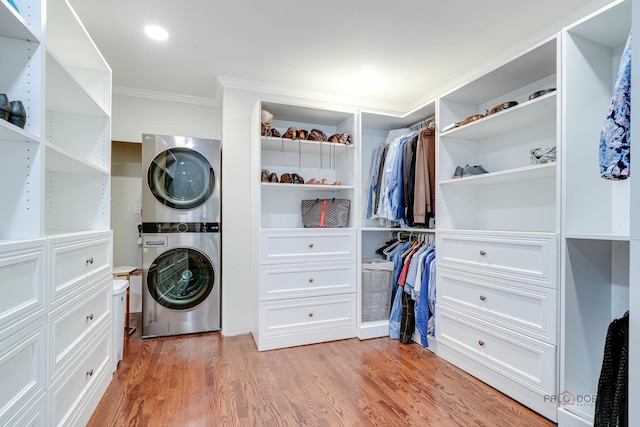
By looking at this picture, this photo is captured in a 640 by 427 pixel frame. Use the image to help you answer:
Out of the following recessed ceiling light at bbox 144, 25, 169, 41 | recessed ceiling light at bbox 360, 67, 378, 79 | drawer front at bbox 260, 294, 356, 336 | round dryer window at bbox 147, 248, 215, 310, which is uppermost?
recessed ceiling light at bbox 360, 67, 378, 79

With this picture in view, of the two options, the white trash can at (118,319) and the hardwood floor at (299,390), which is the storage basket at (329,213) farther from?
the white trash can at (118,319)

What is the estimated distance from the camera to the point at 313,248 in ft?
8.73

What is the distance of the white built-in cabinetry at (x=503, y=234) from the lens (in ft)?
5.59

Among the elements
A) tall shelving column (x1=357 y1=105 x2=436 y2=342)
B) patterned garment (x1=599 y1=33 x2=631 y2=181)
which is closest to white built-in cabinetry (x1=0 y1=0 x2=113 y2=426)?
tall shelving column (x1=357 y1=105 x2=436 y2=342)

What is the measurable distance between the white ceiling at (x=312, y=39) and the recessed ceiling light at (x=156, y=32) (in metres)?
0.04

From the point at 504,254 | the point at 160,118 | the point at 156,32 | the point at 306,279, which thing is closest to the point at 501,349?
the point at 504,254

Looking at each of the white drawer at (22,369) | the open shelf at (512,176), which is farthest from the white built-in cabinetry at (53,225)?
the open shelf at (512,176)

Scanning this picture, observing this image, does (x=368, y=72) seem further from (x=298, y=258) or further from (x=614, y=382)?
(x=614, y=382)

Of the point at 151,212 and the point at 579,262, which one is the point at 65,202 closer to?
the point at 151,212

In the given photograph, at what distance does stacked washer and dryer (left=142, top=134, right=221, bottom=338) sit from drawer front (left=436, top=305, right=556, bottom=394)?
205 cm

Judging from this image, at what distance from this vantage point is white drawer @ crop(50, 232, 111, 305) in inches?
52.3

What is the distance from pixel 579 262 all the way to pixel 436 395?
110 centimetres

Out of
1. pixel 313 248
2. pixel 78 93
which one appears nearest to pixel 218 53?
pixel 78 93

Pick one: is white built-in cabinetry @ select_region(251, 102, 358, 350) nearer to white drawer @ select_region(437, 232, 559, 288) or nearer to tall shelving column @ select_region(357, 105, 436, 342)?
tall shelving column @ select_region(357, 105, 436, 342)
